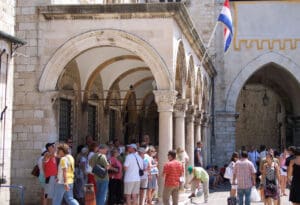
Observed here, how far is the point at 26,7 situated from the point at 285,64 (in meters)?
15.3

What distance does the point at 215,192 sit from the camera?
18.5m

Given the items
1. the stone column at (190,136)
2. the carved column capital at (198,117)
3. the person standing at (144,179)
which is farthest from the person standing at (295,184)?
the carved column capital at (198,117)

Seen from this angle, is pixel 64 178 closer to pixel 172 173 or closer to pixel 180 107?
pixel 172 173

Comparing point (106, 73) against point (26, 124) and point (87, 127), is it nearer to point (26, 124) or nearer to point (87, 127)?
point (87, 127)

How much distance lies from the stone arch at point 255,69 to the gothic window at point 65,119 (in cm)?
1166

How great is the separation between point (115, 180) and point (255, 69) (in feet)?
49.2

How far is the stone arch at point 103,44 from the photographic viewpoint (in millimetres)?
12023

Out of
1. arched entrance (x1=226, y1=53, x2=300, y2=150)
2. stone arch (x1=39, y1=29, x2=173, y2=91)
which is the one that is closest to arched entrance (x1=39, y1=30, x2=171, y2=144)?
Answer: stone arch (x1=39, y1=29, x2=173, y2=91)

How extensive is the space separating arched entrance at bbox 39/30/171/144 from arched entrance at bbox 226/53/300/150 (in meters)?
6.48

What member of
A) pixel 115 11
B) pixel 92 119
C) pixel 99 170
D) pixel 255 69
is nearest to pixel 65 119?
pixel 92 119

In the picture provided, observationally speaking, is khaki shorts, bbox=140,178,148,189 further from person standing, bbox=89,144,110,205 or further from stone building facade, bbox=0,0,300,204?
person standing, bbox=89,144,110,205

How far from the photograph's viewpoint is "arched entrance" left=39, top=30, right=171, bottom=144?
12.1 m

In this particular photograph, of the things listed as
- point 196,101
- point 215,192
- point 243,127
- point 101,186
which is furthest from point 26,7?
point 243,127

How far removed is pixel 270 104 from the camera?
118 feet
